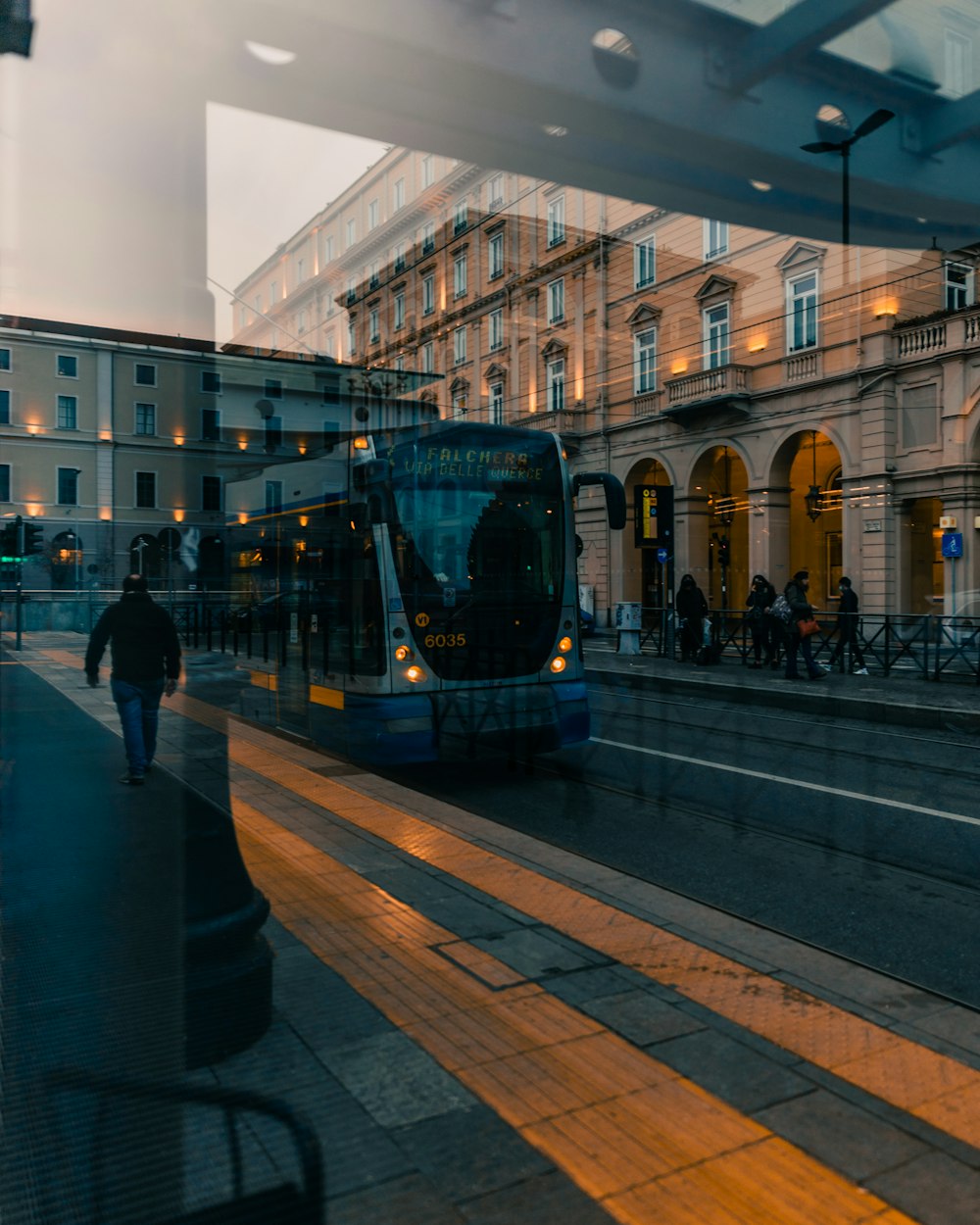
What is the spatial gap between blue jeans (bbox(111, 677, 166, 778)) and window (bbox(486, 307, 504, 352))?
12222mm

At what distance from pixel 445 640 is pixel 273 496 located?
1.82 m

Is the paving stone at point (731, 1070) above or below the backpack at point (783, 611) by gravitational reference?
below

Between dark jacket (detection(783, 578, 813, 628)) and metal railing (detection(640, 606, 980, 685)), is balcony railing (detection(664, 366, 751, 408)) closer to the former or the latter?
metal railing (detection(640, 606, 980, 685))

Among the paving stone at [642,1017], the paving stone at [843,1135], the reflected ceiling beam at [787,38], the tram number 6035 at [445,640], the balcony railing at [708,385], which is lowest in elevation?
the paving stone at [843,1135]

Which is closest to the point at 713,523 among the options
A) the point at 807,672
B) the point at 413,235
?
the point at 807,672

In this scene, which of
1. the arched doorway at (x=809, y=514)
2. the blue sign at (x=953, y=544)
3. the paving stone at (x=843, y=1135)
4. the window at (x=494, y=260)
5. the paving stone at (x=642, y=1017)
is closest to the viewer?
the paving stone at (x=843, y=1135)

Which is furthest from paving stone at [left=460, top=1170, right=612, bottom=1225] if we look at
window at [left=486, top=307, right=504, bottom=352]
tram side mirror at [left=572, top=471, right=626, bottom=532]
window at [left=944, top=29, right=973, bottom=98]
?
window at [left=486, top=307, right=504, bottom=352]

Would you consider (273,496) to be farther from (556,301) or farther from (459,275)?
(556,301)

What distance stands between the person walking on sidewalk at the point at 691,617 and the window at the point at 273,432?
14203 millimetres

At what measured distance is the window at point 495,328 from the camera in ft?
60.8

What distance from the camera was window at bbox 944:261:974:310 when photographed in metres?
19.3

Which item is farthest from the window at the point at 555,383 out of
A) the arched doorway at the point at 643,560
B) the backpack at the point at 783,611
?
the backpack at the point at 783,611

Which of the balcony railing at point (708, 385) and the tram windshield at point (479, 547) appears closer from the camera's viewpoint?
the tram windshield at point (479, 547)

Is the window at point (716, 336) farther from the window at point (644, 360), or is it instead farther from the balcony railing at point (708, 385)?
the window at point (644, 360)
